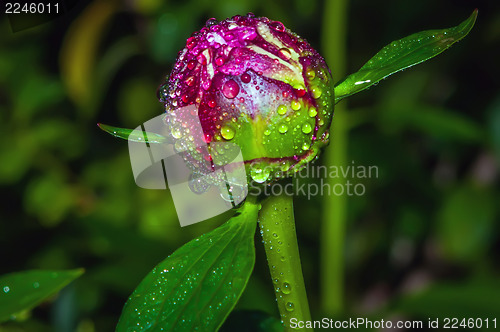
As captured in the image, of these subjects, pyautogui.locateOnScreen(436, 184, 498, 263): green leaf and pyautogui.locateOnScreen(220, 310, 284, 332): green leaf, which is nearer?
pyautogui.locateOnScreen(220, 310, 284, 332): green leaf

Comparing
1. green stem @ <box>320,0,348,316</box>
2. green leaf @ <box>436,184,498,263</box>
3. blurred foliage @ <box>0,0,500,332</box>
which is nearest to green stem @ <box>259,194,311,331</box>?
green stem @ <box>320,0,348,316</box>

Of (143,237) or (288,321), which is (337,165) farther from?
(288,321)

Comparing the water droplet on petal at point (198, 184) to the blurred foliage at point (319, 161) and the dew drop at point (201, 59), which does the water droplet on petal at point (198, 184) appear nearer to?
the dew drop at point (201, 59)

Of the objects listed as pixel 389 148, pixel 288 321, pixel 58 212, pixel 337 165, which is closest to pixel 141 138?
pixel 288 321

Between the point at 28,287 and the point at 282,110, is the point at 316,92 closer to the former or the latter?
the point at 282,110

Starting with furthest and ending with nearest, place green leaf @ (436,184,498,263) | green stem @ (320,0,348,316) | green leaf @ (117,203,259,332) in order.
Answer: green leaf @ (436,184,498,263)
green stem @ (320,0,348,316)
green leaf @ (117,203,259,332)

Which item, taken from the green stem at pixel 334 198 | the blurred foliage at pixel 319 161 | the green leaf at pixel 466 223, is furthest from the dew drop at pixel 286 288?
the green leaf at pixel 466 223

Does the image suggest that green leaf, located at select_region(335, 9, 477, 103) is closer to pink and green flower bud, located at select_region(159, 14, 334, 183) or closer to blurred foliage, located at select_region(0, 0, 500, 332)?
pink and green flower bud, located at select_region(159, 14, 334, 183)
